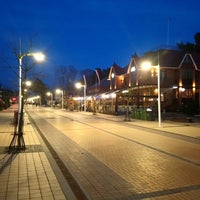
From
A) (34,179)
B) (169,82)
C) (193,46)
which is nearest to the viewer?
(34,179)

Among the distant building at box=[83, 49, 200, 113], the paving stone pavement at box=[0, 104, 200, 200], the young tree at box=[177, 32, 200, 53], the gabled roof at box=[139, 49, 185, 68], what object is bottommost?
the paving stone pavement at box=[0, 104, 200, 200]

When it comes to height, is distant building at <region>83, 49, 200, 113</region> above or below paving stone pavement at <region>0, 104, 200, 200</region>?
above

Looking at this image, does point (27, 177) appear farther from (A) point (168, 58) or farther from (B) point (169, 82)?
(A) point (168, 58)

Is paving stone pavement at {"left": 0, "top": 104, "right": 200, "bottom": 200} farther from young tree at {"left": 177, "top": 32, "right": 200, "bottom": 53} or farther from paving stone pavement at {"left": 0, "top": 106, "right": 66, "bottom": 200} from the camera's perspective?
young tree at {"left": 177, "top": 32, "right": 200, "bottom": 53}

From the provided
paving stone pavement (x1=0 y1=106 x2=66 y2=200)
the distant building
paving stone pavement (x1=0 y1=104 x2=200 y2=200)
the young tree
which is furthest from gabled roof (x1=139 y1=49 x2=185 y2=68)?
paving stone pavement (x1=0 y1=104 x2=200 y2=200)

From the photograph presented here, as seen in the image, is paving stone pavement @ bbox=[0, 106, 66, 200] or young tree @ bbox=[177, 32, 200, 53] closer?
paving stone pavement @ bbox=[0, 106, 66, 200]

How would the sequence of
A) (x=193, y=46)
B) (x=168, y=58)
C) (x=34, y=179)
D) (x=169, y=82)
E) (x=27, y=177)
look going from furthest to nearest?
(x=193, y=46) → (x=168, y=58) → (x=169, y=82) → (x=27, y=177) → (x=34, y=179)

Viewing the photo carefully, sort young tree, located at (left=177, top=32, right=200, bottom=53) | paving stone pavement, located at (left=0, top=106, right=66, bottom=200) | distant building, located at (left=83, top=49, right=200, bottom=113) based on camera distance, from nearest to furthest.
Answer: paving stone pavement, located at (left=0, top=106, right=66, bottom=200) → distant building, located at (left=83, top=49, right=200, bottom=113) → young tree, located at (left=177, top=32, right=200, bottom=53)

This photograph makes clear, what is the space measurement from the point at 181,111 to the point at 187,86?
707 centimetres

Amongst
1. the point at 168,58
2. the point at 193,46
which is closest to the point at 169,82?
the point at 168,58

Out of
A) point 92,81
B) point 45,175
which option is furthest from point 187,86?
point 92,81

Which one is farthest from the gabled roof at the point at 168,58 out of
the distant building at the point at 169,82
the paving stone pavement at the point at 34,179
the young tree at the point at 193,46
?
the paving stone pavement at the point at 34,179

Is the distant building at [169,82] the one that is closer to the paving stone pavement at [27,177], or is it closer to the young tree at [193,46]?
the young tree at [193,46]

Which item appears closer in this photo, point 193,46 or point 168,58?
point 168,58
